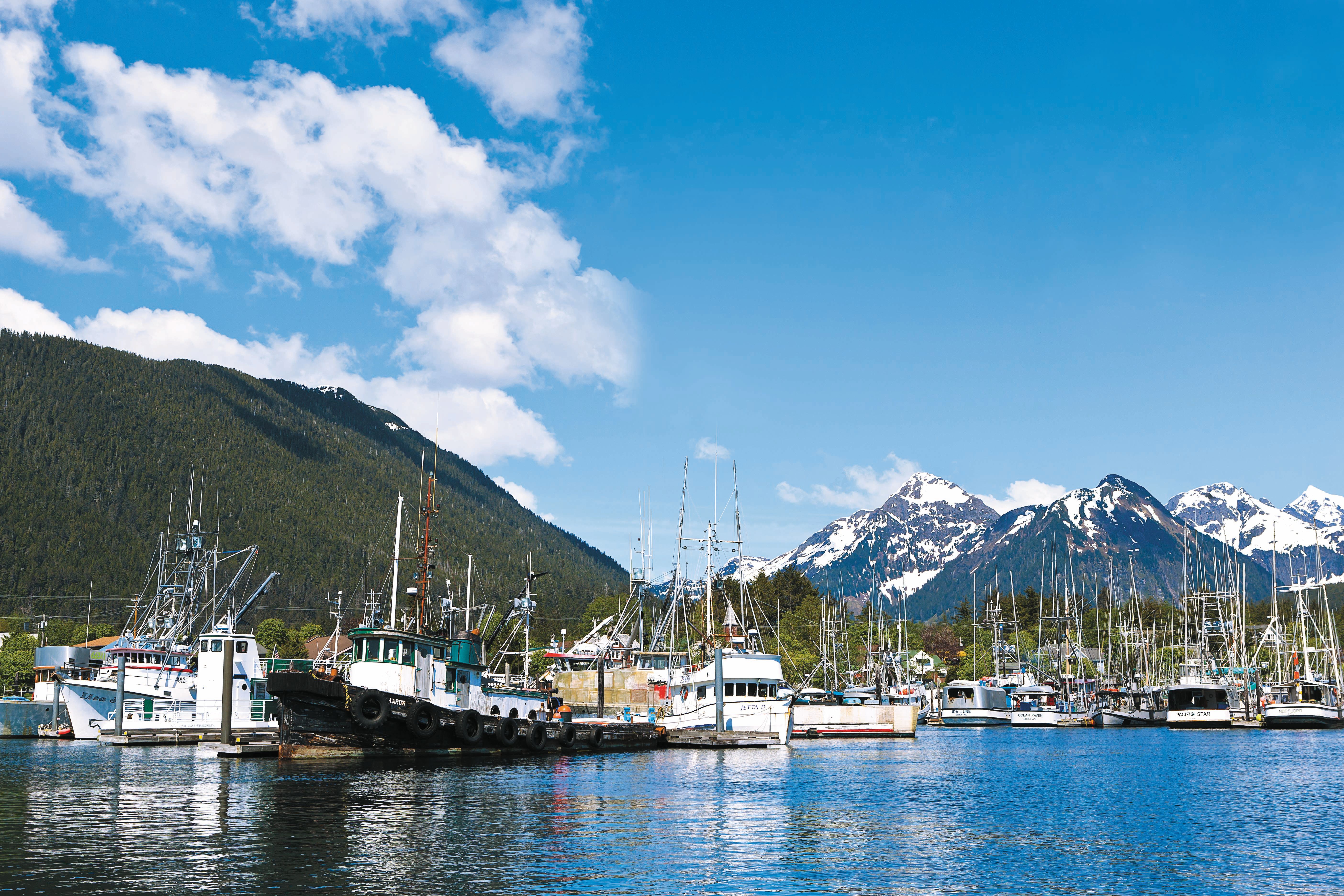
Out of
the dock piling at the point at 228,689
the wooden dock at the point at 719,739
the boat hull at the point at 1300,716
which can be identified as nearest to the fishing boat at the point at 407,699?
the dock piling at the point at 228,689

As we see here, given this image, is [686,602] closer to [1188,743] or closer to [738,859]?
[1188,743]

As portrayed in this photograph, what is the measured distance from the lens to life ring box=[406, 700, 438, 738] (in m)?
57.9

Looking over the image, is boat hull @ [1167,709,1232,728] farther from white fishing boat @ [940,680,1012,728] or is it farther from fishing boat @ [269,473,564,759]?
fishing boat @ [269,473,564,759]

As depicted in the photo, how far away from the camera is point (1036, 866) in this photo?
2897 cm

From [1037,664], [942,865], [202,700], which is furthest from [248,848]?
[1037,664]

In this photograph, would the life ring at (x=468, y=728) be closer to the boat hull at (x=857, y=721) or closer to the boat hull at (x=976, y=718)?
the boat hull at (x=857, y=721)

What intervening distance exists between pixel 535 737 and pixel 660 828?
34.1 m

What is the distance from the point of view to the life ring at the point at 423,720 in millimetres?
57938

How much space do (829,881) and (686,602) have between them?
7295cm

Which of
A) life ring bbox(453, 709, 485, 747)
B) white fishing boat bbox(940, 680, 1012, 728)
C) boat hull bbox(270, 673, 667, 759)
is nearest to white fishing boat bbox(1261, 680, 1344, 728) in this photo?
white fishing boat bbox(940, 680, 1012, 728)

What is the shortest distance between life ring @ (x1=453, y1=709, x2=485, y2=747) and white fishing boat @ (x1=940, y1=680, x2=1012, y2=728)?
8618 cm

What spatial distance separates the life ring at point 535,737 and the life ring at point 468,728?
4.71 m

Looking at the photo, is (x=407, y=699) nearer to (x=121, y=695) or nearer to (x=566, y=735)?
(x=566, y=735)

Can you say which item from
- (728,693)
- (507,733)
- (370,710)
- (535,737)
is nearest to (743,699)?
(728,693)
